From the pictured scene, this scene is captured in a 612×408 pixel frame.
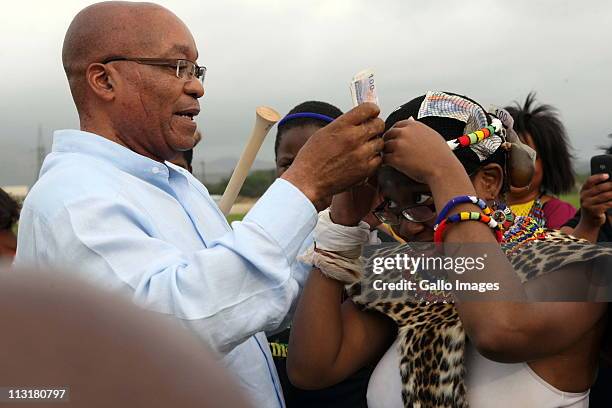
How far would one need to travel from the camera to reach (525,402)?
1.80m

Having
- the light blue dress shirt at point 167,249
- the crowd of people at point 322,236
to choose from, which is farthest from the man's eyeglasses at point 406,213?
the light blue dress shirt at point 167,249

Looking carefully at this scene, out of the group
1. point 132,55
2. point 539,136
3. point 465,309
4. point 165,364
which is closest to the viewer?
point 165,364

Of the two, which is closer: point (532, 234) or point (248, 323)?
point (248, 323)

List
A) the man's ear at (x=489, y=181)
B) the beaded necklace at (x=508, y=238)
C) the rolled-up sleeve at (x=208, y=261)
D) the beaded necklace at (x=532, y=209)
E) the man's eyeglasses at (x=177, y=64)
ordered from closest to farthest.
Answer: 1. the rolled-up sleeve at (x=208, y=261)
2. the beaded necklace at (x=508, y=238)
3. the man's ear at (x=489, y=181)
4. the man's eyeglasses at (x=177, y=64)
5. the beaded necklace at (x=532, y=209)

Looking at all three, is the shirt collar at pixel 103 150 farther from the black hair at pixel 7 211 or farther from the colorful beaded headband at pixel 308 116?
the black hair at pixel 7 211

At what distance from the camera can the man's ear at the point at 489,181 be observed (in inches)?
81.4

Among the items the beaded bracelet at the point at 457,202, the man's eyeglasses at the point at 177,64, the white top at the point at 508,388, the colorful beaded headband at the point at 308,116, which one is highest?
the man's eyeglasses at the point at 177,64

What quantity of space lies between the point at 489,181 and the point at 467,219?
0.36 m

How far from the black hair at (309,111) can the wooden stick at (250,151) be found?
0.14 meters

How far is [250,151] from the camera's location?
11.9ft

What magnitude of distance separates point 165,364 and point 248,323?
133 cm

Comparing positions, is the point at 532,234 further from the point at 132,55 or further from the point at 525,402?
the point at 132,55

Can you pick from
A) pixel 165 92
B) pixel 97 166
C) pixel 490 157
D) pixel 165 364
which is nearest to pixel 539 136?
pixel 490 157

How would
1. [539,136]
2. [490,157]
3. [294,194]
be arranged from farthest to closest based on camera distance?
[539,136], [490,157], [294,194]
